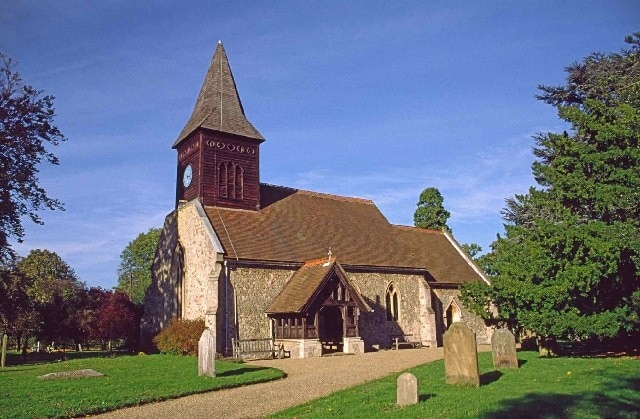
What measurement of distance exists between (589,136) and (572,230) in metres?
4.69

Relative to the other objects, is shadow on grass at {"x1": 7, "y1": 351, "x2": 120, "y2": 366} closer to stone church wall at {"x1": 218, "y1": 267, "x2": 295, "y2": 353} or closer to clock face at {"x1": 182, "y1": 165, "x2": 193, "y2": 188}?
stone church wall at {"x1": 218, "y1": 267, "x2": 295, "y2": 353}

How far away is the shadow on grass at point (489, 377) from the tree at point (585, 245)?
13.3ft

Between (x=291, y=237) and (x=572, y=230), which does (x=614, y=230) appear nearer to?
(x=572, y=230)

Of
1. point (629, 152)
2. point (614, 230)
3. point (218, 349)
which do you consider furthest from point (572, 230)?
point (218, 349)

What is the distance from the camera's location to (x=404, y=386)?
10.5 m

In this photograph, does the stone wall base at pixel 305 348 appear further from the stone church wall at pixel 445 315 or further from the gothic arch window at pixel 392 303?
the stone church wall at pixel 445 315

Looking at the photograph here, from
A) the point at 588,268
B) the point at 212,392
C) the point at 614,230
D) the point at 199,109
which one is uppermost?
the point at 199,109

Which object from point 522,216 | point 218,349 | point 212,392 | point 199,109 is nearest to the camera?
point 212,392

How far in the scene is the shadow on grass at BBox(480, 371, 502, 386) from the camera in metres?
13.2

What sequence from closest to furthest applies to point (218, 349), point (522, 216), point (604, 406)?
point (604, 406)
point (218, 349)
point (522, 216)

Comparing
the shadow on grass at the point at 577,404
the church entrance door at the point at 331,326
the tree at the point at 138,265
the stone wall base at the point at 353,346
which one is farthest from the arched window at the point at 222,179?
the tree at the point at 138,265

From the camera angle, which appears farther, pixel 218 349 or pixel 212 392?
pixel 218 349

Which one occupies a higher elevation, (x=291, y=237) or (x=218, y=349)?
(x=291, y=237)

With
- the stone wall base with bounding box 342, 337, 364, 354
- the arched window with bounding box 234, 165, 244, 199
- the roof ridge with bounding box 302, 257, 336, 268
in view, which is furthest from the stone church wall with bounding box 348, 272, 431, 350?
the arched window with bounding box 234, 165, 244, 199
